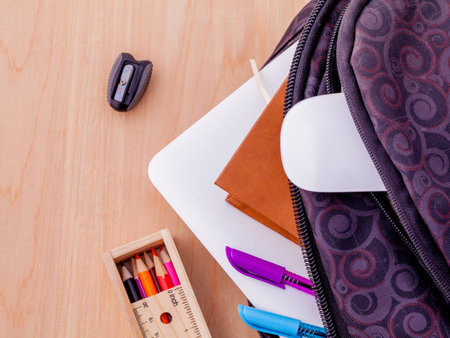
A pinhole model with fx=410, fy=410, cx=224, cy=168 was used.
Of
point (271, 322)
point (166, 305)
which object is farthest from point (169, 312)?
point (271, 322)

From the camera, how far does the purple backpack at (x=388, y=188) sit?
321mm

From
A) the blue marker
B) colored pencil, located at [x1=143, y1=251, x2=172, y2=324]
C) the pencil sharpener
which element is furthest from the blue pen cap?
the pencil sharpener

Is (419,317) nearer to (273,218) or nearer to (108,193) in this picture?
(273,218)

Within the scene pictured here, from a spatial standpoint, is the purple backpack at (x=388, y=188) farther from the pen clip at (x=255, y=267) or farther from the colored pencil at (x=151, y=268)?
the colored pencil at (x=151, y=268)

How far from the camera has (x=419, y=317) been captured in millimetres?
345

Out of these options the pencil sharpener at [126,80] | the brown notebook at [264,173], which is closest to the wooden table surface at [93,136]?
the pencil sharpener at [126,80]

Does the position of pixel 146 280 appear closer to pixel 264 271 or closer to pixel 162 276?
pixel 162 276

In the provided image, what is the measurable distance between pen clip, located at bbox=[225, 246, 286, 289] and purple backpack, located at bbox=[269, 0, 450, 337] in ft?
0.24

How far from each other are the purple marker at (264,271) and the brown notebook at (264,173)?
47 millimetres

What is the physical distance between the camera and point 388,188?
32 centimetres

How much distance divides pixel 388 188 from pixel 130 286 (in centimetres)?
33

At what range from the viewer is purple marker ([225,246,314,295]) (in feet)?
1.48

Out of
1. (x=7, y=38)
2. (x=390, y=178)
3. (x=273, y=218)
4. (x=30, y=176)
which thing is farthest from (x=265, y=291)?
(x=7, y=38)

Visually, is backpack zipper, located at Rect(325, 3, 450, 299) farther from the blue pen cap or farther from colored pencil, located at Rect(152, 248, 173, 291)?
colored pencil, located at Rect(152, 248, 173, 291)
